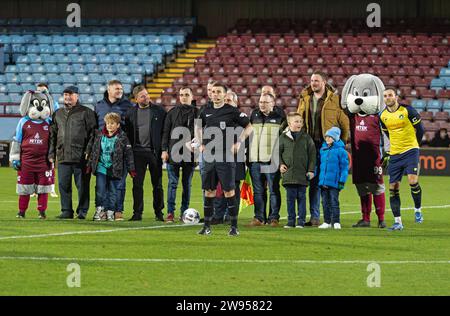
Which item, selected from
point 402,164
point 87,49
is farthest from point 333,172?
point 87,49

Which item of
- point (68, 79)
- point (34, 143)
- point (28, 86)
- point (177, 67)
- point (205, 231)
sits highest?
point (177, 67)

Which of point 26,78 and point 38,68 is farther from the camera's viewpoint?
point 38,68

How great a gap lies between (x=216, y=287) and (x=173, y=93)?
99.1 feet

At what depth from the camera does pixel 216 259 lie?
40.5ft

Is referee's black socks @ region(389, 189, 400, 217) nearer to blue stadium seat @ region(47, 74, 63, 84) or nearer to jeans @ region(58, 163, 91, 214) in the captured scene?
jeans @ region(58, 163, 91, 214)

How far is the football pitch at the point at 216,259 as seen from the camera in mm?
10320

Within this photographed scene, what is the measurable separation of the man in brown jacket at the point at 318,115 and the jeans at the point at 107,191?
2985mm

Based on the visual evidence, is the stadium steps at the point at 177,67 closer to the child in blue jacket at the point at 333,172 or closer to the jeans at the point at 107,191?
the jeans at the point at 107,191

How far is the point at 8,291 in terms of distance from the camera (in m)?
9.97

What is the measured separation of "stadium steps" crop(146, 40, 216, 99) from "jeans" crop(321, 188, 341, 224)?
24.4 meters

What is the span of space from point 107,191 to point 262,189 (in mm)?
2414

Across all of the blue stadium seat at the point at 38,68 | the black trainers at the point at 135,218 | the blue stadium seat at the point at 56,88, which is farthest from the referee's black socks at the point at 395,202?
the blue stadium seat at the point at 38,68

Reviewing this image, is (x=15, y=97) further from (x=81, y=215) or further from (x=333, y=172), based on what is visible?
(x=333, y=172)
